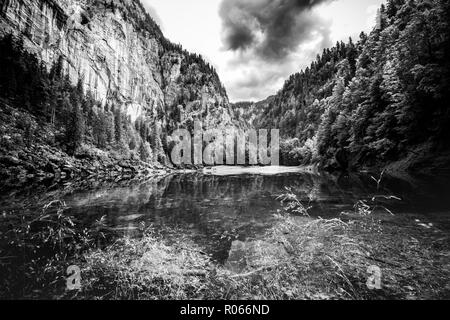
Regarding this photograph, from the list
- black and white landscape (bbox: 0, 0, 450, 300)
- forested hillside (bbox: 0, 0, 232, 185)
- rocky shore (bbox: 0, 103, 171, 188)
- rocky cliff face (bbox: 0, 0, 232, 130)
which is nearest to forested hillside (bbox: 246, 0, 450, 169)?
black and white landscape (bbox: 0, 0, 450, 300)

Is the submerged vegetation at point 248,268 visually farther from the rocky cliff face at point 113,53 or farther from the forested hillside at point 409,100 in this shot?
the rocky cliff face at point 113,53

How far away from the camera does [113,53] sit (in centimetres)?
11238

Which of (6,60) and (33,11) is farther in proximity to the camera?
(33,11)

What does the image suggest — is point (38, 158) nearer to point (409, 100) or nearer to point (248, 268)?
point (248, 268)

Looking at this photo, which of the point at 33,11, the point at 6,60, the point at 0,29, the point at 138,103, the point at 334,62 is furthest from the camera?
the point at 334,62

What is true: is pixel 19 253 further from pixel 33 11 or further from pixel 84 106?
pixel 33 11

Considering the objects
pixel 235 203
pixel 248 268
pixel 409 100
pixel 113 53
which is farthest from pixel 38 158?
pixel 113 53

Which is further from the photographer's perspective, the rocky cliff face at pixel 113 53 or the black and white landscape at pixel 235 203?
the rocky cliff face at pixel 113 53

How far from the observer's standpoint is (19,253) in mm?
6371

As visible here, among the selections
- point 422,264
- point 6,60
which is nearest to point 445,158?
point 422,264

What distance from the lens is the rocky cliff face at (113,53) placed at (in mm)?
75438

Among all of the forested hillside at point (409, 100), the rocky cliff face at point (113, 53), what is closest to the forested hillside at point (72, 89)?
the rocky cliff face at point (113, 53)
